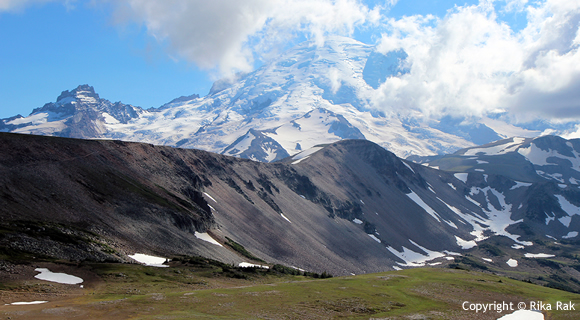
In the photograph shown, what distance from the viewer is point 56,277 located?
48156mm

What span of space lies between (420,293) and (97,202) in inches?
2407

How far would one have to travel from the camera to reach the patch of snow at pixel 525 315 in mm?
51031

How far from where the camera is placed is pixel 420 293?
5894 centimetres

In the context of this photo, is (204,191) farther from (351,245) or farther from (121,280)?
(121,280)

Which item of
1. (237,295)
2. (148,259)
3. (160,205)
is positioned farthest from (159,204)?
(237,295)

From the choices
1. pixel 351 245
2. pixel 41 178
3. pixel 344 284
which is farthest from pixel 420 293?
pixel 351 245

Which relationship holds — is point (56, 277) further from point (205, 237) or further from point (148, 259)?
point (205, 237)

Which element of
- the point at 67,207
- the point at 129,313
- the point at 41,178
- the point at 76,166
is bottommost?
the point at 129,313

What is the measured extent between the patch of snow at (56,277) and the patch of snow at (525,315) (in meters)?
49.5

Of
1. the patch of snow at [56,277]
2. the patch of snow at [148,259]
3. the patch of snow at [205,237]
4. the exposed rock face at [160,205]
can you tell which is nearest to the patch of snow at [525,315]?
the patch of snow at [148,259]

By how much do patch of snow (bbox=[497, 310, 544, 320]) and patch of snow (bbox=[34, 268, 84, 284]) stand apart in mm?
49541

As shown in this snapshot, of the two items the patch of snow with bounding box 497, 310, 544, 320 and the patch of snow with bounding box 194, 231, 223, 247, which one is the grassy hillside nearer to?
the patch of snow with bounding box 497, 310, 544, 320

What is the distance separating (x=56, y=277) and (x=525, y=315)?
55196 millimetres

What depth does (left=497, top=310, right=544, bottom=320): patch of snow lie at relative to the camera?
51031 mm
